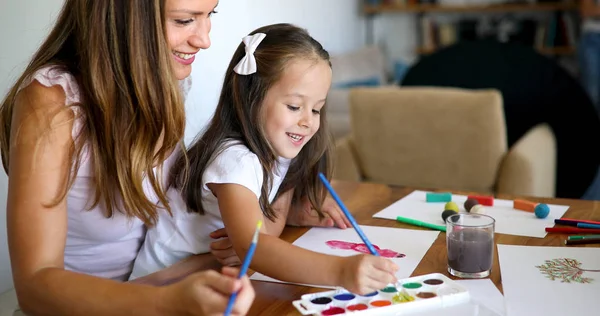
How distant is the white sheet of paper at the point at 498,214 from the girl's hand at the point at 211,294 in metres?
0.71

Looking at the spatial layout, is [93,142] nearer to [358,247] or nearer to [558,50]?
[358,247]

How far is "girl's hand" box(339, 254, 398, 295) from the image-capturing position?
1.05 metres

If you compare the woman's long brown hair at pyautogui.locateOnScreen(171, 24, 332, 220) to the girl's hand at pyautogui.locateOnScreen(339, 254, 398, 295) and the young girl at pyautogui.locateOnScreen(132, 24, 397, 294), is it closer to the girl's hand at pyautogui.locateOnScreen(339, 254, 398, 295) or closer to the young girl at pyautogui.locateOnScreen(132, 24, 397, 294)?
the young girl at pyautogui.locateOnScreen(132, 24, 397, 294)

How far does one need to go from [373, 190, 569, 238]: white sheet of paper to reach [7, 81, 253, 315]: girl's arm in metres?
0.71

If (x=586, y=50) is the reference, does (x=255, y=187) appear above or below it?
above

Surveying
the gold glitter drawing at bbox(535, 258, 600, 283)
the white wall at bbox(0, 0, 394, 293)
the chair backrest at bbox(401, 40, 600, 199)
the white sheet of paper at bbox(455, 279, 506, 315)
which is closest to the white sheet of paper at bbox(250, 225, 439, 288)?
the white sheet of paper at bbox(455, 279, 506, 315)

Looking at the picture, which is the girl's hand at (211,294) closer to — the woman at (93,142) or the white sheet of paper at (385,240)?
the woman at (93,142)

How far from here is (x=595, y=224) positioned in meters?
1.42

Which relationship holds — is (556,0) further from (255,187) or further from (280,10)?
(255,187)

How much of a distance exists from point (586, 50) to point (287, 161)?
3.78m

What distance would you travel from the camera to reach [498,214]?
155cm

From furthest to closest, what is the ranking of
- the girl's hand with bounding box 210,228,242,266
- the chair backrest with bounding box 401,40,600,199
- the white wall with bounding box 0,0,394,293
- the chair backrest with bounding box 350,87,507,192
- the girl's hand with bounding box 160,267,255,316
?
the chair backrest with bounding box 401,40,600,199, the chair backrest with bounding box 350,87,507,192, the white wall with bounding box 0,0,394,293, the girl's hand with bounding box 210,228,242,266, the girl's hand with bounding box 160,267,255,316

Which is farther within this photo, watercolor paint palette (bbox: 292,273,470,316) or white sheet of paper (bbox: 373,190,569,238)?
white sheet of paper (bbox: 373,190,569,238)

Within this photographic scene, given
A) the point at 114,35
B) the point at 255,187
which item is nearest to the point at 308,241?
the point at 255,187
